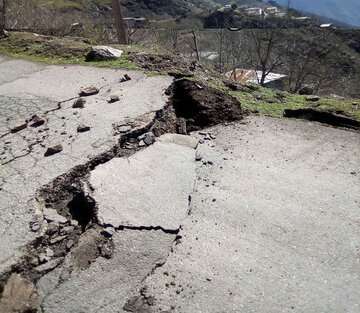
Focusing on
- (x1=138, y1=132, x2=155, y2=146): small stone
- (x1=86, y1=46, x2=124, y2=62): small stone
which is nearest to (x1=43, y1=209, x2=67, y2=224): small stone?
(x1=138, y1=132, x2=155, y2=146): small stone

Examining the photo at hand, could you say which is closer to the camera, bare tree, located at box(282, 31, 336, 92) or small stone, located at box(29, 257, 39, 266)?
small stone, located at box(29, 257, 39, 266)

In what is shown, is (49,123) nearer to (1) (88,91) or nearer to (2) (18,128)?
(2) (18,128)

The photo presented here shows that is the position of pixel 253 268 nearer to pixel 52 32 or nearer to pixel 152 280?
pixel 152 280

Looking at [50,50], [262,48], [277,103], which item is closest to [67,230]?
[277,103]

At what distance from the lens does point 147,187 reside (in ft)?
11.1

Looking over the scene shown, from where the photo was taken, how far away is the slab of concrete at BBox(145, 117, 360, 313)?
2441 mm

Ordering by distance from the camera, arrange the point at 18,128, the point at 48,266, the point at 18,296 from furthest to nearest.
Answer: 1. the point at 18,128
2. the point at 48,266
3. the point at 18,296

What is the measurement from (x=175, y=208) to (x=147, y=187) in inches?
13.9

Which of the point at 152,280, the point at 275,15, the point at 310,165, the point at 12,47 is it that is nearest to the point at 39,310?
the point at 152,280

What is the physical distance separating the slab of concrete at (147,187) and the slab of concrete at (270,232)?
4.7 inches

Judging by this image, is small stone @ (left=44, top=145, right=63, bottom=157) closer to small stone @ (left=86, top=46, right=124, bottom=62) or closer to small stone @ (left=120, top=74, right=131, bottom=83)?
small stone @ (left=120, top=74, right=131, bottom=83)

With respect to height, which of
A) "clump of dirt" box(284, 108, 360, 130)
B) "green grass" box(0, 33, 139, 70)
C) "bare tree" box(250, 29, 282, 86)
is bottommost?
"bare tree" box(250, 29, 282, 86)

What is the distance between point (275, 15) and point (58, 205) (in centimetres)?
1941

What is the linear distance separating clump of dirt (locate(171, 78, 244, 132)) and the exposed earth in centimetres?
2
